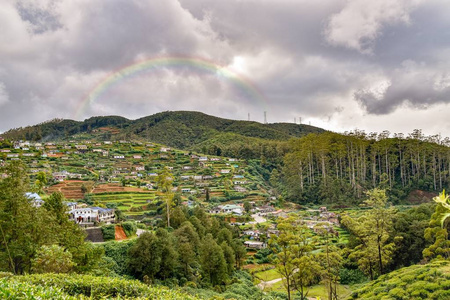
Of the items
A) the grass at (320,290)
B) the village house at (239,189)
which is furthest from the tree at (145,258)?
the village house at (239,189)

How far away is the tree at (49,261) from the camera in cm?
1156

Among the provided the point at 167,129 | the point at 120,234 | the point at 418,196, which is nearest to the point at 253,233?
the point at 120,234

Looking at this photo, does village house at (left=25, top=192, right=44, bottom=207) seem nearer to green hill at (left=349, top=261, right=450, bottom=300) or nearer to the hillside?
green hill at (left=349, top=261, right=450, bottom=300)

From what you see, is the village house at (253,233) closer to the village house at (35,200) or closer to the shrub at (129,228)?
the shrub at (129,228)

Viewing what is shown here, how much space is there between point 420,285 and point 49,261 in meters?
15.4

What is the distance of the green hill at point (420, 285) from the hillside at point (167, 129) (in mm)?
102197

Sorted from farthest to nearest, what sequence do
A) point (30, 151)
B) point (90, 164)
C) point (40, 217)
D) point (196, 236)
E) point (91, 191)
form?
point (30, 151) < point (90, 164) < point (91, 191) < point (196, 236) < point (40, 217)

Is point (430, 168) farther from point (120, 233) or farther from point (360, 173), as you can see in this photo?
point (120, 233)

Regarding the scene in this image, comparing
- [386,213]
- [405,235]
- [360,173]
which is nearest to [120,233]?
[386,213]

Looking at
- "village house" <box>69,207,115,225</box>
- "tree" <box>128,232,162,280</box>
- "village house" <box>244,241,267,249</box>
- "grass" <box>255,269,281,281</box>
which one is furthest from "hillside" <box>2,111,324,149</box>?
"tree" <box>128,232,162,280</box>

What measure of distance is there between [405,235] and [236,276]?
592 inches

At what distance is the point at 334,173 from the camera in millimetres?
68438

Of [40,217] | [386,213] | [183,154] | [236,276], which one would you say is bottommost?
[236,276]

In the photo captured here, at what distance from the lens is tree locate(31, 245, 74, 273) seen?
11562 millimetres
